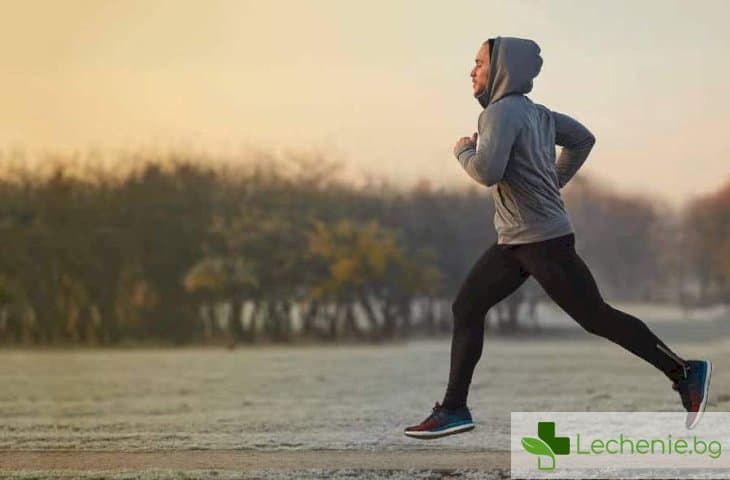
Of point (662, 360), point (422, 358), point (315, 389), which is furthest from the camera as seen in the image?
point (422, 358)

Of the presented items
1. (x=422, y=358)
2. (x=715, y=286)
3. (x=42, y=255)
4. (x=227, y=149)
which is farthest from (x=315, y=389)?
(x=715, y=286)

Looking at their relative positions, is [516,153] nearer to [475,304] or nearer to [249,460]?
[475,304]

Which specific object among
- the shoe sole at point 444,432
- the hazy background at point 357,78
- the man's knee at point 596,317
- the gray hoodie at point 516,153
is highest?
the hazy background at point 357,78

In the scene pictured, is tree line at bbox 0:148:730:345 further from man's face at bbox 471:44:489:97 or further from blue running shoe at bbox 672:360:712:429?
blue running shoe at bbox 672:360:712:429

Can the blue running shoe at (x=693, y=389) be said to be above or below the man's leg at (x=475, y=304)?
below

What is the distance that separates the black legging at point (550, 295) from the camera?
13.3 feet

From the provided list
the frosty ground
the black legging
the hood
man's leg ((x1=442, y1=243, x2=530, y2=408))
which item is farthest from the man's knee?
the hood

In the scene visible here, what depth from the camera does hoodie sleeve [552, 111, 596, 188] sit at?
14.2ft

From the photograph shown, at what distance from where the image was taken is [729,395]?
7789mm

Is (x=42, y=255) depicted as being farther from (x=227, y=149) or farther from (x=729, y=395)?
(x=729, y=395)

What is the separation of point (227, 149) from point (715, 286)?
15.1 feet

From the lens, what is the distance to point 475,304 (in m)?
4.22

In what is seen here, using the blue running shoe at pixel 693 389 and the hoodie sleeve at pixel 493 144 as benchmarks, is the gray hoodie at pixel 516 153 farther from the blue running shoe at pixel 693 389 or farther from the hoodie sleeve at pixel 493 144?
the blue running shoe at pixel 693 389

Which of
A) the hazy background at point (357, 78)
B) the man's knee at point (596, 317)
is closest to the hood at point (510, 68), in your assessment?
the man's knee at point (596, 317)
